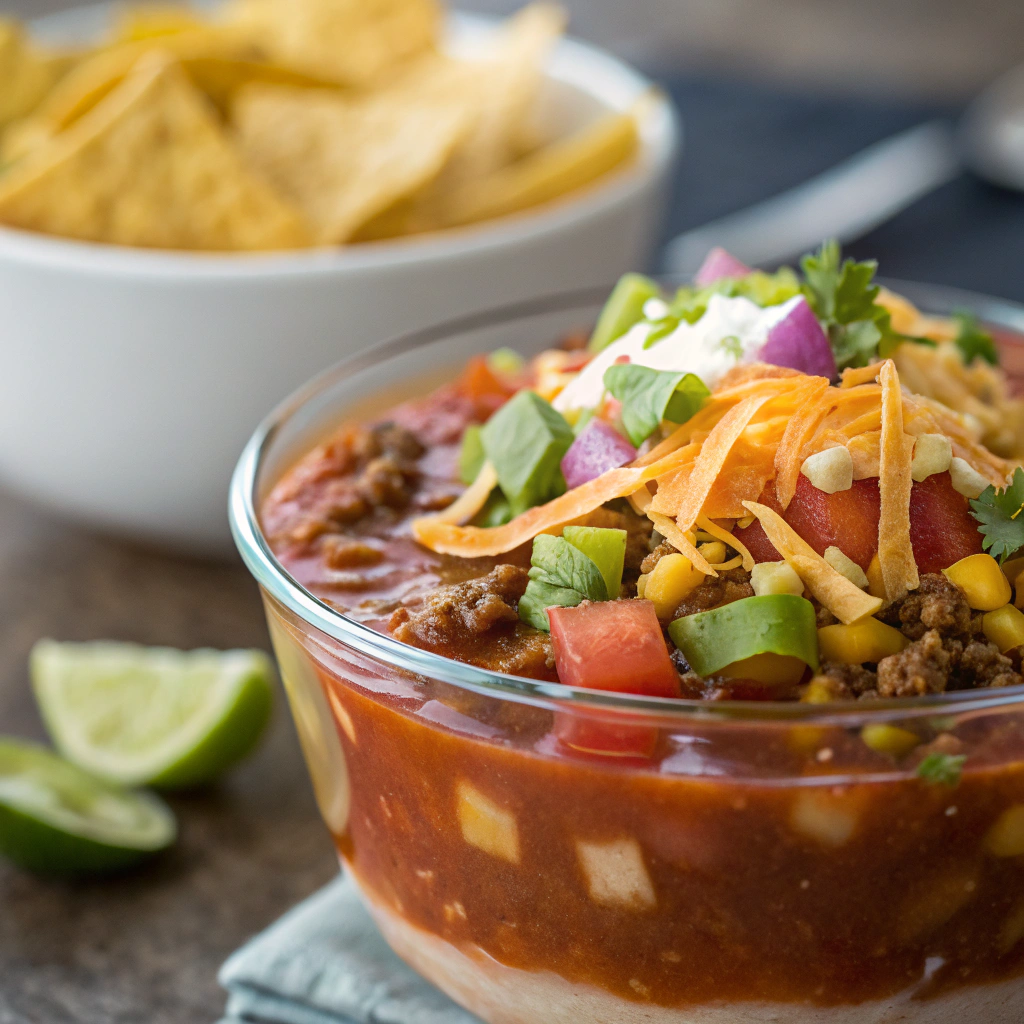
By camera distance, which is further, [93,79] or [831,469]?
[93,79]

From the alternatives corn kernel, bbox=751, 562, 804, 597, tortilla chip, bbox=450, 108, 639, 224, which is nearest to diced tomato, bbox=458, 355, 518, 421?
corn kernel, bbox=751, 562, 804, 597

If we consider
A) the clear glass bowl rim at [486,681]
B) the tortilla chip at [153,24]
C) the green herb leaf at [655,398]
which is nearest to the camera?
the clear glass bowl rim at [486,681]

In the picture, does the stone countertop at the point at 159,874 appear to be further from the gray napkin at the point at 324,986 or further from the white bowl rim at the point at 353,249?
the white bowl rim at the point at 353,249

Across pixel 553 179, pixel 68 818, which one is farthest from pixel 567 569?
pixel 553 179

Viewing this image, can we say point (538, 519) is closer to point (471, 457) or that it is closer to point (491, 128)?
point (471, 457)

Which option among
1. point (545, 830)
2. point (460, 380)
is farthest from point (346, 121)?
point (545, 830)

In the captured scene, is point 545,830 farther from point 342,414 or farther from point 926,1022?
point 342,414

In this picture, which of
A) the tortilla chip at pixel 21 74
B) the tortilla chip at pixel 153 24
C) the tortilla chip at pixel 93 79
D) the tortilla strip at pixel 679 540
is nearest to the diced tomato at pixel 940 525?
the tortilla strip at pixel 679 540
